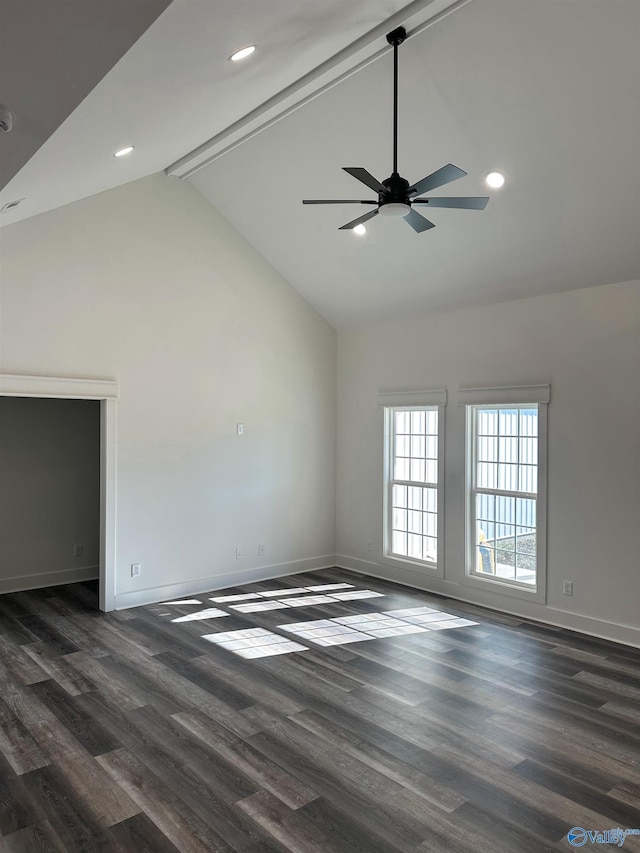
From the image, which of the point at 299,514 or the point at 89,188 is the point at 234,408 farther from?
the point at 89,188

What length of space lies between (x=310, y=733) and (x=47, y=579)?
428 cm

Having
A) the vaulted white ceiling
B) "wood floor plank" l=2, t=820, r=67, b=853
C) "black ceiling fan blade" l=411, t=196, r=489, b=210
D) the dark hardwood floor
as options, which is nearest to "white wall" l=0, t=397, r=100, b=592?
the dark hardwood floor

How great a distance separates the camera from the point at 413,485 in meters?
7.00

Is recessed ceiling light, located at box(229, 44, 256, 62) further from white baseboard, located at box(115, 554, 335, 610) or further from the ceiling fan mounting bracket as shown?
white baseboard, located at box(115, 554, 335, 610)

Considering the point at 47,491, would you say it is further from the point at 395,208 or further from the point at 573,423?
the point at 573,423

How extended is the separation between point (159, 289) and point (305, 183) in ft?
5.85

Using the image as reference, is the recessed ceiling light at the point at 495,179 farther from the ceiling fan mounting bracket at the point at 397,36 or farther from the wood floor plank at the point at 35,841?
the wood floor plank at the point at 35,841

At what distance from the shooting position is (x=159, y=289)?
6270 mm

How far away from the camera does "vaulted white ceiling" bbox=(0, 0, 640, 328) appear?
283 cm

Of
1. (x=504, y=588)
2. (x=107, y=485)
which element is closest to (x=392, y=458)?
(x=504, y=588)

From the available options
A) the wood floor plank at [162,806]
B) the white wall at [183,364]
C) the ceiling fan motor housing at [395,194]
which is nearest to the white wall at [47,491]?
the white wall at [183,364]

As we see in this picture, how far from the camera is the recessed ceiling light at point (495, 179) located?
4.76 metres

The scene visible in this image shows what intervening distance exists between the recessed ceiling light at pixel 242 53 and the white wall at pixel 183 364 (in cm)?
324

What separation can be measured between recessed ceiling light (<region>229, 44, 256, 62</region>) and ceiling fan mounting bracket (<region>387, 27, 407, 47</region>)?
54.8 inches
